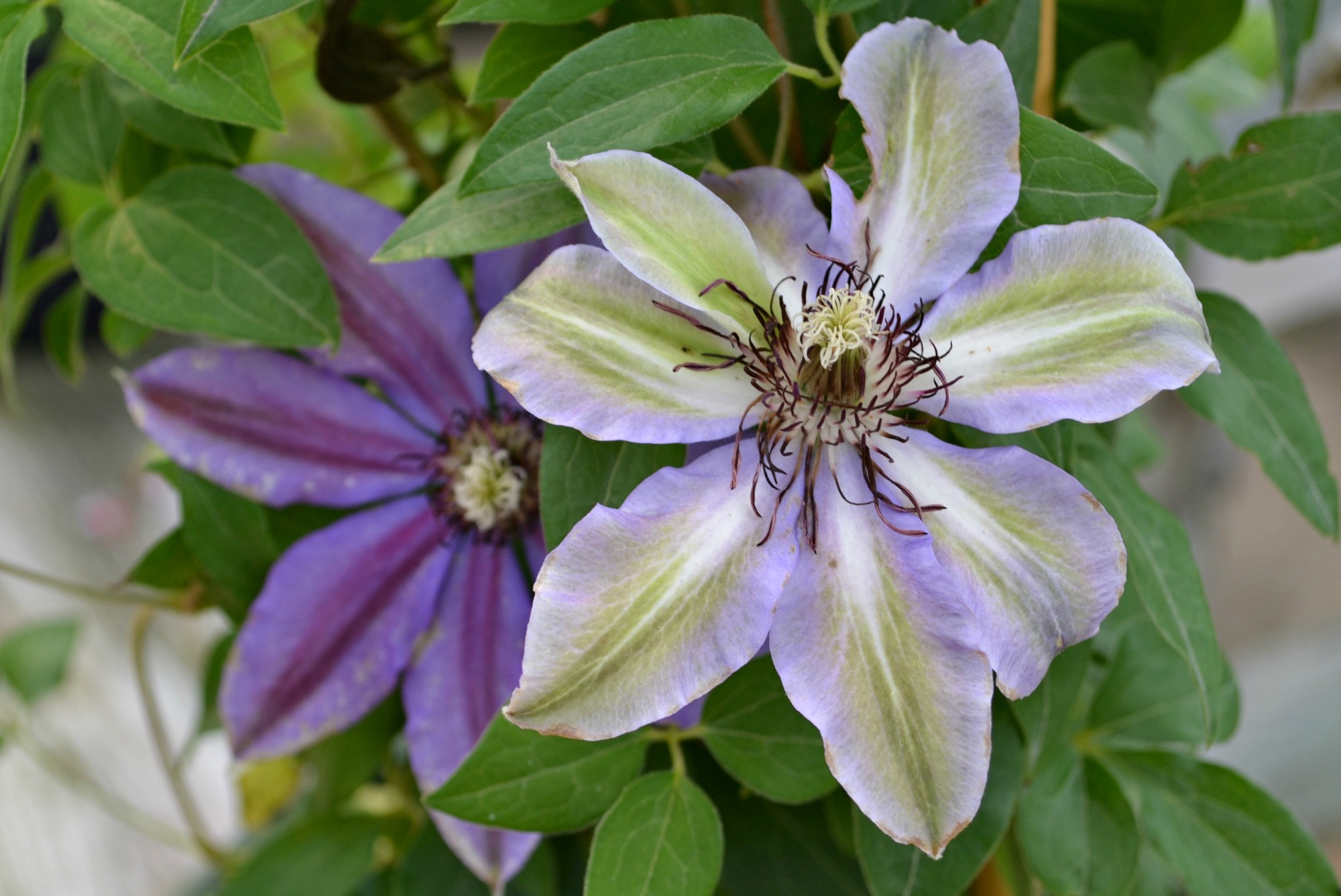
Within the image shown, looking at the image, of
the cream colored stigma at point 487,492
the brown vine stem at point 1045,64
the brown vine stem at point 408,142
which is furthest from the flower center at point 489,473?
the brown vine stem at point 1045,64

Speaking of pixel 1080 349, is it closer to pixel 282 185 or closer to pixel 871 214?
pixel 871 214

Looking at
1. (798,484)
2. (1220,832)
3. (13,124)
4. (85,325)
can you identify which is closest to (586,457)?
(798,484)

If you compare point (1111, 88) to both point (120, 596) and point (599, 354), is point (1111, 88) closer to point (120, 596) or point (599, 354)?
point (599, 354)

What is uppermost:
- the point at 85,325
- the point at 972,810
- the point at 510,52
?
the point at 510,52

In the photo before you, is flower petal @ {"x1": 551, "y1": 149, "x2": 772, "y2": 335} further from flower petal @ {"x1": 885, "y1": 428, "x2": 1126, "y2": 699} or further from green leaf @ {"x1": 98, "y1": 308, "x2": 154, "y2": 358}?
green leaf @ {"x1": 98, "y1": 308, "x2": 154, "y2": 358}

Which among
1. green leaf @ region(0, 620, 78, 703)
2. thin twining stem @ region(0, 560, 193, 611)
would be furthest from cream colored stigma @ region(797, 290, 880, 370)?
green leaf @ region(0, 620, 78, 703)

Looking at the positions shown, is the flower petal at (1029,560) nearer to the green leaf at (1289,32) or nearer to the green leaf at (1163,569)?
the green leaf at (1163,569)
